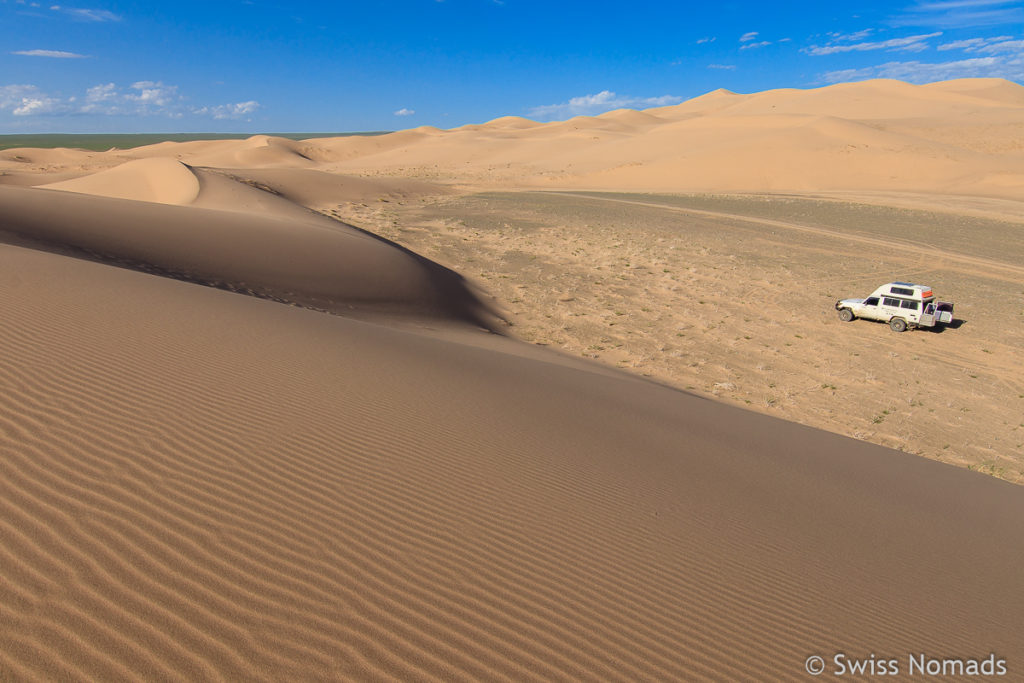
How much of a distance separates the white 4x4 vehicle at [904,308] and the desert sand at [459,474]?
50 centimetres

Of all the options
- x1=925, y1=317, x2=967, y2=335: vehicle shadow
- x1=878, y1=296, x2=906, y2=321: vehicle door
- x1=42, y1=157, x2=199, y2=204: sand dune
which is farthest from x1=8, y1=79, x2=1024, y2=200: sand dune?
x1=878, y1=296, x2=906, y2=321: vehicle door

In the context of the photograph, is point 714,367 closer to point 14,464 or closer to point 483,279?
point 483,279

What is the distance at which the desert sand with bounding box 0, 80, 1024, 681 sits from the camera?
10.6ft

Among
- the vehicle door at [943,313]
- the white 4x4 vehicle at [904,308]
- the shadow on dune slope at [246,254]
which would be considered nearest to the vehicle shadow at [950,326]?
the white 4x4 vehicle at [904,308]

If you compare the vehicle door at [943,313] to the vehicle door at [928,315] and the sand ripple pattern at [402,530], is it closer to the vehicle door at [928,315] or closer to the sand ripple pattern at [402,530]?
the vehicle door at [928,315]

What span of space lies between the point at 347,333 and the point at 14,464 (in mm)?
5748

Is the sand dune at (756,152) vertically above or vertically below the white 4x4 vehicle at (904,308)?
above

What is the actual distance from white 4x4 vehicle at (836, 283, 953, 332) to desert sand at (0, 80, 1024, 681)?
0.50 meters

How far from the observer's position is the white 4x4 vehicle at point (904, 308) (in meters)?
16.0

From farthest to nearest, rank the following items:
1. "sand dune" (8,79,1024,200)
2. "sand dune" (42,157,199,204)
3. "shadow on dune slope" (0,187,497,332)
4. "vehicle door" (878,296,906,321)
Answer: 1. "sand dune" (8,79,1024,200)
2. "sand dune" (42,157,199,204)
3. "vehicle door" (878,296,906,321)
4. "shadow on dune slope" (0,187,497,332)

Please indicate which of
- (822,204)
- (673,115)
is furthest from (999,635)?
(673,115)

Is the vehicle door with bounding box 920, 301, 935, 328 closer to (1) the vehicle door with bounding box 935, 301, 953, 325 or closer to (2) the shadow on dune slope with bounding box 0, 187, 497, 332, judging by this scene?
(1) the vehicle door with bounding box 935, 301, 953, 325

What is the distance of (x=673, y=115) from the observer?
141 meters

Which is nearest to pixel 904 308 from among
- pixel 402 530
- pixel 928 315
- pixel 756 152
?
pixel 928 315
